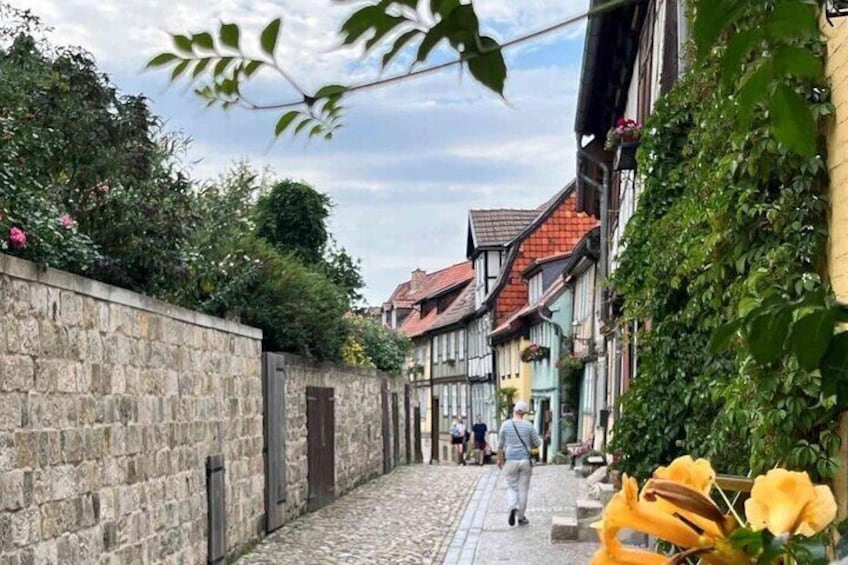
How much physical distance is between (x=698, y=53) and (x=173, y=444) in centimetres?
852

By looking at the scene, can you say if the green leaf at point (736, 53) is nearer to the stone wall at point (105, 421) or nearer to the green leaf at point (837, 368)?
the green leaf at point (837, 368)

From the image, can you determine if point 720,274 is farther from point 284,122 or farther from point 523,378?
point 523,378

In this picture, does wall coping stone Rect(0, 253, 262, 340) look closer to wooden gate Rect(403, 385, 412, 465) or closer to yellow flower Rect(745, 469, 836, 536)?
yellow flower Rect(745, 469, 836, 536)

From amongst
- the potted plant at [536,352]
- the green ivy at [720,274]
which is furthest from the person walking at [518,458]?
the potted plant at [536,352]

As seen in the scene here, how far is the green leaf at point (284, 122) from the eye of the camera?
123 centimetres

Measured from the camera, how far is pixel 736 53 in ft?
4.17

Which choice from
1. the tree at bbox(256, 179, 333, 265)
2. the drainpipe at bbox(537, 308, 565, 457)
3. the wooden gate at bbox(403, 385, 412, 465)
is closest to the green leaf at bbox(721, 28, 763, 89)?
the tree at bbox(256, 179, 333, 265)

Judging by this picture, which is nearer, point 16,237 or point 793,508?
point 793,508

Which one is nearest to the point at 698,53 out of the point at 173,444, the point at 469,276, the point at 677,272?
the point at 677,272

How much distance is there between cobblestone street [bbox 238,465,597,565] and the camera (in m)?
11.5

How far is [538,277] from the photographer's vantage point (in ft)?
125

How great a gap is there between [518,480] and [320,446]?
11.0 ft

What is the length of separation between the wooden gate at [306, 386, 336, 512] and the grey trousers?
9.38 feet

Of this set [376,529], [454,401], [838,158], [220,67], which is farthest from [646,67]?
[454,401]
